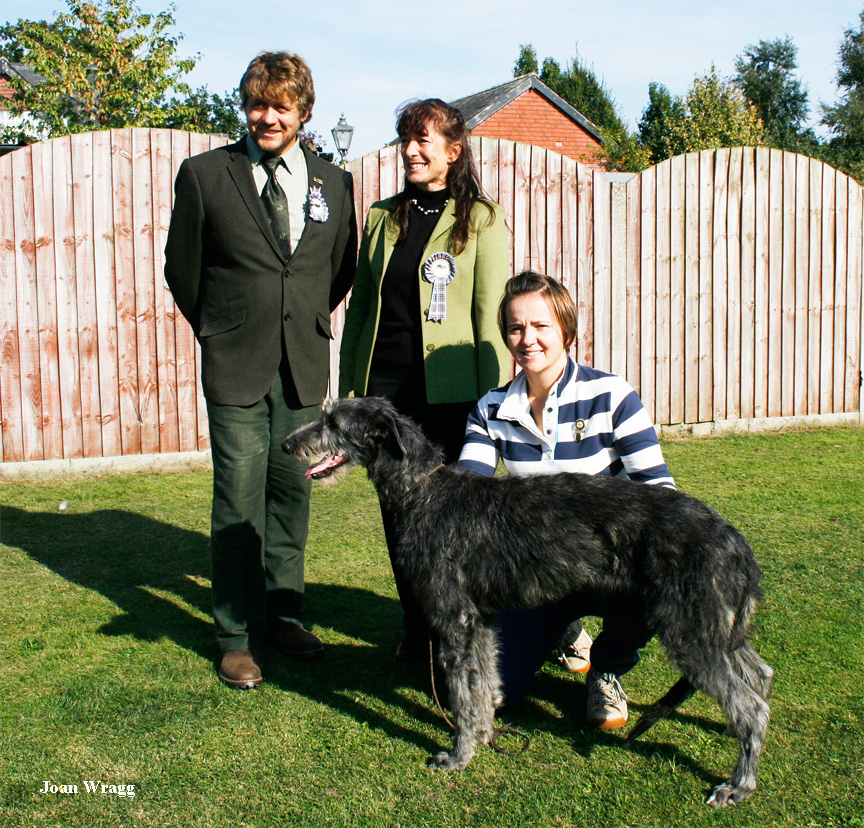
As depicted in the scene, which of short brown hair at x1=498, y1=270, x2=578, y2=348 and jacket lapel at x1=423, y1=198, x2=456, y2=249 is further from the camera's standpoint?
jacket lapel at x1=423, y1=198, x2=456, y2=249

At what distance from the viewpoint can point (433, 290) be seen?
3785 mm

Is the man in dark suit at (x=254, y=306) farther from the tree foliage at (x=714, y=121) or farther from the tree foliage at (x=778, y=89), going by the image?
the tree foliage at (x=778, y=89)

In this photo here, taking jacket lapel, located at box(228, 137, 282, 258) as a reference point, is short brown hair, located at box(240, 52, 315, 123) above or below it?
above

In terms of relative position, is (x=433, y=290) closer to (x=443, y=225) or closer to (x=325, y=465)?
(x=443, y=225)

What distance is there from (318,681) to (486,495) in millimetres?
1359

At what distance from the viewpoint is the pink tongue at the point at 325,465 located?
3.21 metres

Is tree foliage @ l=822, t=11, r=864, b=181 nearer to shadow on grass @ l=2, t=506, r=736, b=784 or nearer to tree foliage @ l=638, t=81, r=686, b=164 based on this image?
tree foliage @ l=638, t=81, r=686, b=164

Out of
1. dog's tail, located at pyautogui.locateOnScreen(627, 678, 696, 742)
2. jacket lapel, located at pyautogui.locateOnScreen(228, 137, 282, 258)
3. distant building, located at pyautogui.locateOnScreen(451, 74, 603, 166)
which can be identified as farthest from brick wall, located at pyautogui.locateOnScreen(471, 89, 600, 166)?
dog's tail, located at pyautogui.locateOnScreen(627, 678, 696, 742)

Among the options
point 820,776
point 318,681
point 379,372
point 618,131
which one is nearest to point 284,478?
point 379,372

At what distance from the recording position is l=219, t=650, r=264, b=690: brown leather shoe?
3.62 meters

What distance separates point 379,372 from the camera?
13.0ft

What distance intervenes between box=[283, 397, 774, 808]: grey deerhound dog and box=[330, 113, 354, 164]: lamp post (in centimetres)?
1413

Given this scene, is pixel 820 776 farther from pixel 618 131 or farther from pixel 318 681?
pixel 618 131

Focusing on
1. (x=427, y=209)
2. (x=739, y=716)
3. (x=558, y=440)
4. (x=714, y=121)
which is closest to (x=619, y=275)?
(x=427, y=209)
